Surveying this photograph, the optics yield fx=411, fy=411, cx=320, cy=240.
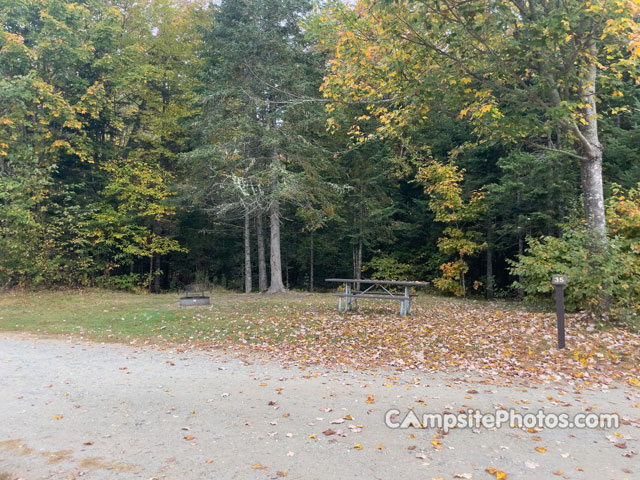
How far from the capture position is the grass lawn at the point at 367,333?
607 centimetres

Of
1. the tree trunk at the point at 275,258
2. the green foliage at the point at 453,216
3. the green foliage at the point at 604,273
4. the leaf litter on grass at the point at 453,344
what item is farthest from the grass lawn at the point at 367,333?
the green foliage at the point at 453,216

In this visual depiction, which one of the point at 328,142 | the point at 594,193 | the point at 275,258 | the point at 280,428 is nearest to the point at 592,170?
the point at 594,193

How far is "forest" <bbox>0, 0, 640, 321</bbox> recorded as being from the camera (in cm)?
768

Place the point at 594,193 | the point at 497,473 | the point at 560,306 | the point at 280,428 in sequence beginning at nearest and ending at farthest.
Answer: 1. the point at 497,473
2. the point at 280,428
3. the point at 560,306
4. the point at 594,193

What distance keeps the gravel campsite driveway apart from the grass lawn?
81 centimetres

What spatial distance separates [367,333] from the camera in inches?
320

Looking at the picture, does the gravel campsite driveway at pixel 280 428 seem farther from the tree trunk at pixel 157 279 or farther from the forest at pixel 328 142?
the tree trunk at pixel 157 279

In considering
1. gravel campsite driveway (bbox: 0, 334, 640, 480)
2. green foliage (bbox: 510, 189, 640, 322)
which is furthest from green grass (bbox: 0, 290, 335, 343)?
green foliage (bbox: 510, 189, 640, 322)

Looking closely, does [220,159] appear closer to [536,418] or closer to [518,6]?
[518,6]

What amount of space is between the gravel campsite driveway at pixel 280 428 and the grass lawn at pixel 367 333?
807mm

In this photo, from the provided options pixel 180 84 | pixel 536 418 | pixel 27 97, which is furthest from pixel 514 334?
pixel 180 84

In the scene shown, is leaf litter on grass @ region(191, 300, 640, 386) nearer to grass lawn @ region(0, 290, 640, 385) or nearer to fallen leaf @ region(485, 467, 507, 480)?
grass lawn @ region(0, 290, 640, 385)

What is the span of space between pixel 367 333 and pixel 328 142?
1244 centimetres

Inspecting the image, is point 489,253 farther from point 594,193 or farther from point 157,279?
point 157,279
